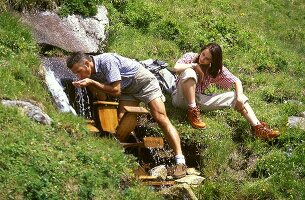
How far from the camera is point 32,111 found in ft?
28.9

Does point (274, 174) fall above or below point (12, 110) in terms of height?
below

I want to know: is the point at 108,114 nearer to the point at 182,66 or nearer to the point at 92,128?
the point at 92,128

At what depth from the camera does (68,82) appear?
11.2m

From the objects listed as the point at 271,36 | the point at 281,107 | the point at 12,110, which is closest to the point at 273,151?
the point at 281,107

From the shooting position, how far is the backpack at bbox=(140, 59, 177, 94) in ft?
38.3

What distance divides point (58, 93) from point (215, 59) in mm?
3054

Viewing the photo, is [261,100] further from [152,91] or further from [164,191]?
[164,191]

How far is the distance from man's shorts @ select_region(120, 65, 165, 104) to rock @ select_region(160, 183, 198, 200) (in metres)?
2.08

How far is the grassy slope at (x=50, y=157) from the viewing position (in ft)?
23.8

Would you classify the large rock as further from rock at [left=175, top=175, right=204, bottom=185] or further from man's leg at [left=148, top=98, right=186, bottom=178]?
rock at [left=175, top=175, right=204, bottom=185]

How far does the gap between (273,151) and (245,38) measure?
6551 mm

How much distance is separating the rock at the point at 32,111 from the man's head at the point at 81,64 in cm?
105

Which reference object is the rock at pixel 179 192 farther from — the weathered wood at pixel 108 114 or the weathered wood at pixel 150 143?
the weathered wood at pixel 108 114

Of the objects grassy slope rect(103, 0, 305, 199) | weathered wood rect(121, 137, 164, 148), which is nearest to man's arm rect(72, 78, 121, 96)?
weathered wood rect(121, 137, 164, 148)
